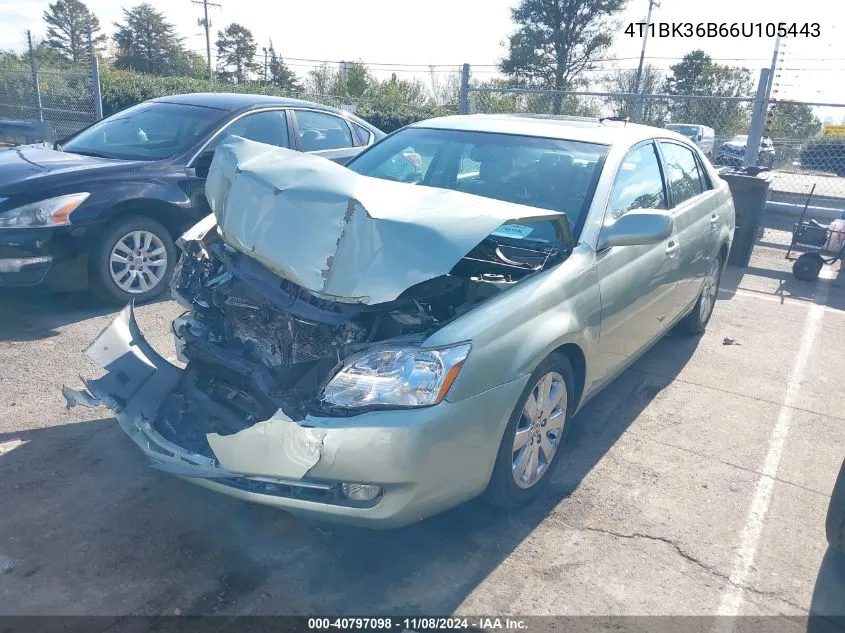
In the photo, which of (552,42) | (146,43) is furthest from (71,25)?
(552,42)

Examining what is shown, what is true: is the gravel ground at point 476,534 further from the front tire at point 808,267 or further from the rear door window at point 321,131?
the front tire at point 808,267

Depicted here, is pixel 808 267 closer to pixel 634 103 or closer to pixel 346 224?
pixel 634 103

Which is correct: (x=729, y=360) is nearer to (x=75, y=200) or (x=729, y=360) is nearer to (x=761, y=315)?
(x=761, y=315)

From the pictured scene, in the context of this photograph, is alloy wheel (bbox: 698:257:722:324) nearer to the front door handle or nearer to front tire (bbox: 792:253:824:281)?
the front door handle

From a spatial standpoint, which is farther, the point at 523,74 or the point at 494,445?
the point at 523,74

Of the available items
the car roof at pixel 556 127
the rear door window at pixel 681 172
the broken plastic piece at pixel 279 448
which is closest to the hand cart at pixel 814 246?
the rear door window at pixel 681 172

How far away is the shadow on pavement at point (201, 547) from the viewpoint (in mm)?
2643

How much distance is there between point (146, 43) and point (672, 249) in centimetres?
6052

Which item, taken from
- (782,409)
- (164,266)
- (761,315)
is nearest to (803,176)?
(761,315)

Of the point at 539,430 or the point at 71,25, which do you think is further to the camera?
the point at 71,25

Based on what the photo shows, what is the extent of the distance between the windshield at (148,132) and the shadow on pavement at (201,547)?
313cm

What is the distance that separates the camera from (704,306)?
582cm

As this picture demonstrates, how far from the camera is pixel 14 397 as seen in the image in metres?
4.10

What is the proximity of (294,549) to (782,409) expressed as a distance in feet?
11.4
